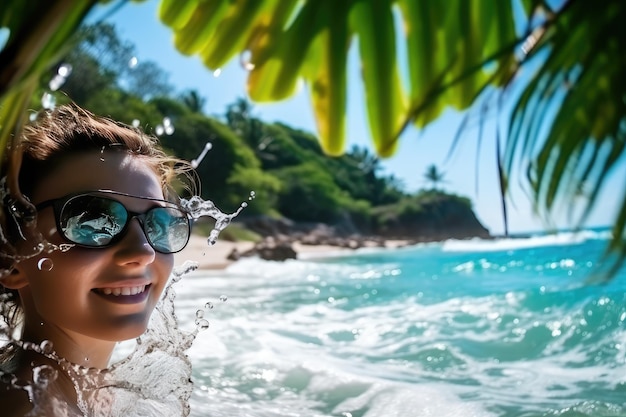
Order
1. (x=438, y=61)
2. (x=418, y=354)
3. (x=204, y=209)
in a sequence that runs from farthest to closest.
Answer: (x=418, y=354), (x=204, y=209), (x=438, y=61)

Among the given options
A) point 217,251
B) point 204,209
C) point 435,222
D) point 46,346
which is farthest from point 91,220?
point 435,222

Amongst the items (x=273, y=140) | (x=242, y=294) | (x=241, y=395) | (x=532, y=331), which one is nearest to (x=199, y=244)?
(x=242, y=294)

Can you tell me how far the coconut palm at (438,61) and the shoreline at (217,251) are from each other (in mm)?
5399

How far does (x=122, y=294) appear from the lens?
5.46 feet

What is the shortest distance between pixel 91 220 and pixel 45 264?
155mm

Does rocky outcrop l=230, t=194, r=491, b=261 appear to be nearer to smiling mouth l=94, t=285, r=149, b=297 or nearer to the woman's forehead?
the woman's forehead

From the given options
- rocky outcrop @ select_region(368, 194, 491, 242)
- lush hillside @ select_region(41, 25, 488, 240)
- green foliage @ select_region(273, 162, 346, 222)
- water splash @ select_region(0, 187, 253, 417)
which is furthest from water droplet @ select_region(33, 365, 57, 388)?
rocky outcrop @ select_region(368, 194, 491, 242)

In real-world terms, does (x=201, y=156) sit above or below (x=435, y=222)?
above

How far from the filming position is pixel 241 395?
3967 millimetres

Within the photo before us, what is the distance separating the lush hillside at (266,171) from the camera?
1238 inches

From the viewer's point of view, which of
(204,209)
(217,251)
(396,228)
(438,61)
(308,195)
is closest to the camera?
(438,61)

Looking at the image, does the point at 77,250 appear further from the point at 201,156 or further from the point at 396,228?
the point at 396,228

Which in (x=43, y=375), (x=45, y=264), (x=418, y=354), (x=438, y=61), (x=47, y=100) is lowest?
(x=418, y=354)

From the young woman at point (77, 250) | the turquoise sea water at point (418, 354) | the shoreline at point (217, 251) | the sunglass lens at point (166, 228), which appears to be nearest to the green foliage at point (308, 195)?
the shoreline at point (217, 251)
